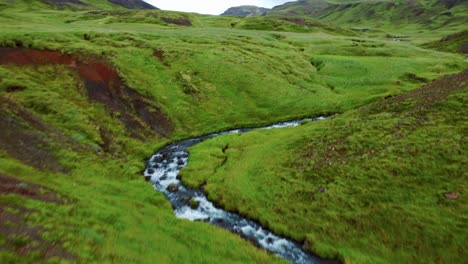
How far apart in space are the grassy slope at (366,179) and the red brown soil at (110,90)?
415 inches

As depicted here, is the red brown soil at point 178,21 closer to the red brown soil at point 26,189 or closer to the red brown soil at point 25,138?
the red brown soil at point 25,138

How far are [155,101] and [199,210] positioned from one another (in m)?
31.2

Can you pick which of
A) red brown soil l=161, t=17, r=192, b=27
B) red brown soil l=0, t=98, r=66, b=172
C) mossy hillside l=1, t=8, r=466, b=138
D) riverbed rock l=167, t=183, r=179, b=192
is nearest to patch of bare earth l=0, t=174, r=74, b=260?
red brown soil l=0, t=98, r=66, b=172

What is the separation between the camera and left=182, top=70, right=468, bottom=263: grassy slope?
2339cm

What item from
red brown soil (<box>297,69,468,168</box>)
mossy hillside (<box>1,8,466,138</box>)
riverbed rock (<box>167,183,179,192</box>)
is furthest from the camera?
mossy hillside (<box>1,8,466,138</box>)

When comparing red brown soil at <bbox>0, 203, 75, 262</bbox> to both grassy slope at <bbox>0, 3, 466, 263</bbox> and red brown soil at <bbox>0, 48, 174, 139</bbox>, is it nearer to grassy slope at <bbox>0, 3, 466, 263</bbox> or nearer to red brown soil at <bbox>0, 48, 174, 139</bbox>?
grassy slope at <bbox>0, 3, 466, 263</bbox>

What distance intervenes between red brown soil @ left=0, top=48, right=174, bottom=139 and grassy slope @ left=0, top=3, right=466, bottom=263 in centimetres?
179

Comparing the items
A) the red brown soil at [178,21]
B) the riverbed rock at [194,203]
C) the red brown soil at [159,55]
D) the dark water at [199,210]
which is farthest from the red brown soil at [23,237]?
the red brown soil at [178,21]

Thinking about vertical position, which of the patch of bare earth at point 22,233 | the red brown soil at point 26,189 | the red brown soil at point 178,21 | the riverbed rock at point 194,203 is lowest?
the riverbed rock at point 194,203

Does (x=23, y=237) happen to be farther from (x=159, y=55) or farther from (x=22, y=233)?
(x=159, y=55)

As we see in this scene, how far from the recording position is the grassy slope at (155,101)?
20.8 metres

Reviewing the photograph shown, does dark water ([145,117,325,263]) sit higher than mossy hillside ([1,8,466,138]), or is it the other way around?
mossy hillside ([1,8,466,138])

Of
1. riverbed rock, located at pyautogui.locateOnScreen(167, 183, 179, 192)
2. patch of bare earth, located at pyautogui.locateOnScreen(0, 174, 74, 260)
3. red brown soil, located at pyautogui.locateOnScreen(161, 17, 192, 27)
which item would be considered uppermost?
red brown soil, located at pyautogui.locateOnScreen(161, 17, 192, 27)

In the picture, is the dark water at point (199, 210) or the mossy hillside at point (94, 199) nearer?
the mossy hillside at point (94, 199)
